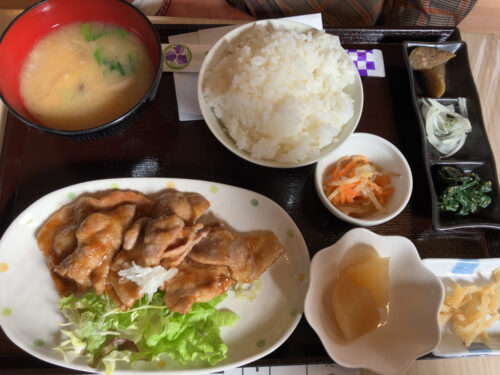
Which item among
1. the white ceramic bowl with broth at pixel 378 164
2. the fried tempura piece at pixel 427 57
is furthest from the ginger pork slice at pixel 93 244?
the fried tempura piece at pixel 427 57

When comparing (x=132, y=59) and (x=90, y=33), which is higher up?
(x=90, y=33)

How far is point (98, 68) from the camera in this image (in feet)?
5.92

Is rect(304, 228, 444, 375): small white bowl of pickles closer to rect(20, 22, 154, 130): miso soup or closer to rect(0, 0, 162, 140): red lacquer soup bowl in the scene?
rect(0, 0, 162, 140): red lacquer soup bowl

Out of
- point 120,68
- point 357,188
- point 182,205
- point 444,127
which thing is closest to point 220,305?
point 182,205

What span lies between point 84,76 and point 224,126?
0.71m

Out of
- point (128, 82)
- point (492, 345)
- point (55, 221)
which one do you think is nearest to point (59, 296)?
point (55, 221)

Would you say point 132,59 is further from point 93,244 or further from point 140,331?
point 140,331

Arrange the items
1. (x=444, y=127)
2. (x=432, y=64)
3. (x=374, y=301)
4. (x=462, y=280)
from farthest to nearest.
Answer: (x=432, y=64) → (x=444, y=127) → (x=462, y=280) → (x=374, y=301)

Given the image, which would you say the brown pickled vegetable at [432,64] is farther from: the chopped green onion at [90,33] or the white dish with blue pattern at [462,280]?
the chopped green onion at [90,33]

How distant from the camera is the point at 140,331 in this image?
1665 millimetres

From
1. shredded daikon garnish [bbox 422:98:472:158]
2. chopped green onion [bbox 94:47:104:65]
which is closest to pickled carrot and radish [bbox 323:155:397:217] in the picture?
shredded daikon garnish [bbox 422:98:472:158]

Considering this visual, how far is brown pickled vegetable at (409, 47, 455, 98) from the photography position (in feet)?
7.40

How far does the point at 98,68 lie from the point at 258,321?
4.73 ft

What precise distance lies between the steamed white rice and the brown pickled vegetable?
1.88 feet
